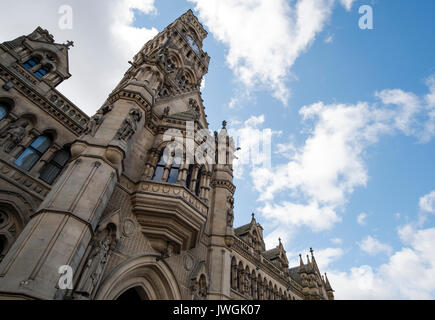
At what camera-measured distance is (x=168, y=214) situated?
431 inches

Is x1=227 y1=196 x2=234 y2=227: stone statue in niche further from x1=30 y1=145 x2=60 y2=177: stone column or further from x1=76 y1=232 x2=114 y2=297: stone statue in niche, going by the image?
x1=30 y1=145 x2=60 y2=177: stone column

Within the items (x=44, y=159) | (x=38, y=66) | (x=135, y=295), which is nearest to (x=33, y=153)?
(x=44, y=159)

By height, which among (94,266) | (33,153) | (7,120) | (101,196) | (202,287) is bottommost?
(94,266)

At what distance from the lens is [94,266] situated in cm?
865

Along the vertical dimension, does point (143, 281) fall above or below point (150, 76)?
below

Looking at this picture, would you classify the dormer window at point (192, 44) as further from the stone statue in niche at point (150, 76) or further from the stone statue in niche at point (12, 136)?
the stone statue in niche at point (12, 136)

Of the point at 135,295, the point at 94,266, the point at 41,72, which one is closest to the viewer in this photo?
the point at 94,266

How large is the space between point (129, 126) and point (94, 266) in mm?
5680

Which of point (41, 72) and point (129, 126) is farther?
point (41, 72)

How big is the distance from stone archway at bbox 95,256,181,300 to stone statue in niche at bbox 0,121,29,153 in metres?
6.93

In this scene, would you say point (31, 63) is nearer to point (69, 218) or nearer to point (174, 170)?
point (174, 170)

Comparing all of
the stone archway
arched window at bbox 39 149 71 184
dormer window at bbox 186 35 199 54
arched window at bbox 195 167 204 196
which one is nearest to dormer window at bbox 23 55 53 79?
arched window at bbox 39 149 71 184
